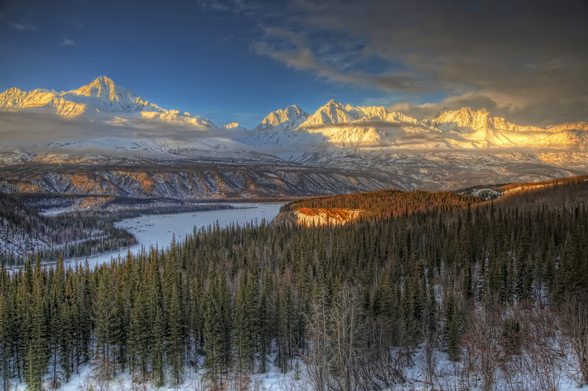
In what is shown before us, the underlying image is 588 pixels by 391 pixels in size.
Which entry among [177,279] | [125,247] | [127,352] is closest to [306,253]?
[177,279]

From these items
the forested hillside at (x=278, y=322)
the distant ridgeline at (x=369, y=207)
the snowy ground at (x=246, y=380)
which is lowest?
the snowy ground at (x=246, y=380)

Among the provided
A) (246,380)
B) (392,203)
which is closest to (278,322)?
(246,380)

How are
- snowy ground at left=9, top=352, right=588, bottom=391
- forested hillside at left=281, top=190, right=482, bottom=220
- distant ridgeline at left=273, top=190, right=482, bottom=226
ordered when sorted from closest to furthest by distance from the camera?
1. snowy ground at left=9, top=352, right=588, bottom=391
2. forested hillside at left=281, top=190, right=482, bottom=220
3. distant ridgeline at left=273, top=190, right=482, bottom=226

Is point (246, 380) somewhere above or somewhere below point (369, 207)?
below

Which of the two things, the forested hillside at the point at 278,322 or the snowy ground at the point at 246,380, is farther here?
the forested hillside at the point at 278,322

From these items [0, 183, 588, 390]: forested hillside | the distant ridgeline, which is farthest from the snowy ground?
the distant ridgeline

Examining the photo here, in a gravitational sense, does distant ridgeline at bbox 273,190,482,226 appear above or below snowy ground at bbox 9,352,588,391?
above

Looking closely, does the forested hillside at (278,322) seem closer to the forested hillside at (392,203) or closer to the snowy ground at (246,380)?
the snowy ground at (246,380)

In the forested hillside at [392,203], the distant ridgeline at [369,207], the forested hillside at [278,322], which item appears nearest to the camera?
the forested hillside at [278,322]

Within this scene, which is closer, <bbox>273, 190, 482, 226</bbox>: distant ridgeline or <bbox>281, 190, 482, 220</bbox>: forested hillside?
<bbox>281, 190, 482, 220</bbox>: forested hillside

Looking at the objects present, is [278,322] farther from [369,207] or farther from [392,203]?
[392,203]

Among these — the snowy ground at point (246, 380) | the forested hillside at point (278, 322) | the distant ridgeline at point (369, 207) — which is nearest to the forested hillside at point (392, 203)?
the distant ridgeline at point (369, 207)

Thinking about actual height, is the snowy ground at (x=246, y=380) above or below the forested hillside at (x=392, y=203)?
below

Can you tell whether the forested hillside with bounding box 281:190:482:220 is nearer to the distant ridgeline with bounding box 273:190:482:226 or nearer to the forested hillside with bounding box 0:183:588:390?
the distant ridgeline with bounding box 273:190:482:226
